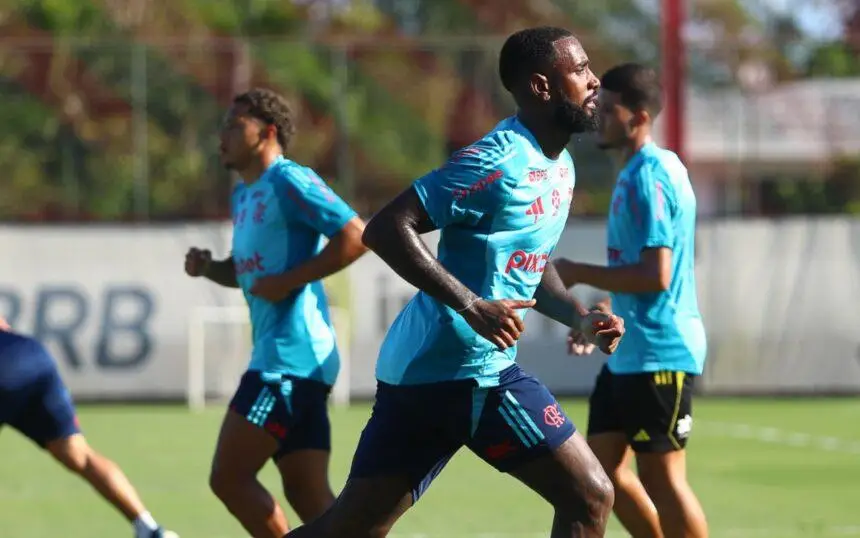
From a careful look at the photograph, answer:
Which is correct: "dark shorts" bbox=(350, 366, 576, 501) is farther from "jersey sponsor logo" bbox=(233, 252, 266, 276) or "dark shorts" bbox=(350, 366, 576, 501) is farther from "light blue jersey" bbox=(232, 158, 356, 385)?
"jersey sponsor logo" bbox=(233, 252, 266, 276)

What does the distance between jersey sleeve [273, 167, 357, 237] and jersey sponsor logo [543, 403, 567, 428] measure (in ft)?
6.65

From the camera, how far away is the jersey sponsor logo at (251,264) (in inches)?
309

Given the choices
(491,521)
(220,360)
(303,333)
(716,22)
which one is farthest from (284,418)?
(716,22)

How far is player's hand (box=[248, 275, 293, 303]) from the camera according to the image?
771 cm

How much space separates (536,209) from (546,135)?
267 millimetres

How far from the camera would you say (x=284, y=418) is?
7570 mm

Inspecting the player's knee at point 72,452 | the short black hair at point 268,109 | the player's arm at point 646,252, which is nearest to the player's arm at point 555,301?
the player's arm at point 646,252

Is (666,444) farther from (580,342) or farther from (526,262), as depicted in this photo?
(526,262)

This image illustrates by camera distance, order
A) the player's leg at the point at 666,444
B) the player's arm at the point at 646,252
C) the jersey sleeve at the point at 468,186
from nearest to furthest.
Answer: the jersey sleeve at the point at 468,186, the player's leg at the point at 666,444, the player's arm at the point at 646,252

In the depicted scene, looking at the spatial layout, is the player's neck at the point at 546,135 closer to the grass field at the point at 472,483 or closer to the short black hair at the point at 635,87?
the short black hair at the point at 635,87

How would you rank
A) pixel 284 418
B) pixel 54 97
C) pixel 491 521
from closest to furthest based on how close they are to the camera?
pixel 284 418
pixel 491 521
pixel 54 97

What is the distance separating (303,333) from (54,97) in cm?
1422

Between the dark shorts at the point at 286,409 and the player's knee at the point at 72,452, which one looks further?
the player's knee at the point at 72,452

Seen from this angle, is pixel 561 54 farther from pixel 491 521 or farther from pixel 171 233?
pixel 171 233
